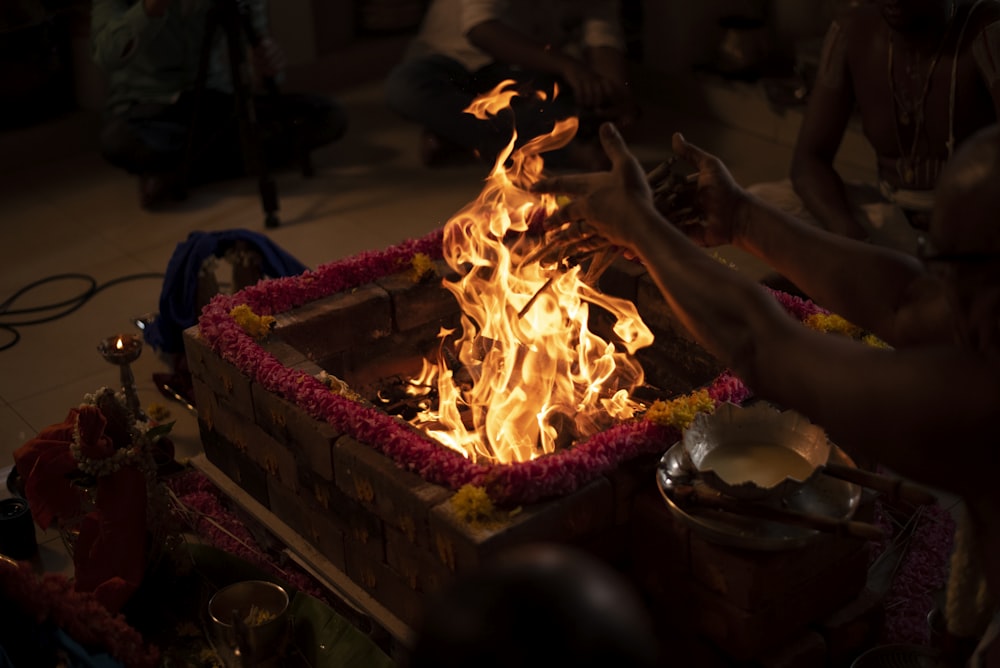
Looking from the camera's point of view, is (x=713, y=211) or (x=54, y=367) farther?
(x=54, y=367)

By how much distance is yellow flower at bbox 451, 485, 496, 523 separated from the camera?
2.53 metres

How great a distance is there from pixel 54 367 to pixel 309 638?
77.5 inches

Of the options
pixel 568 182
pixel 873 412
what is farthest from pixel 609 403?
pixel 873 412

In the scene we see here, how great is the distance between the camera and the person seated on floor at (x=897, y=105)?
3.85 m

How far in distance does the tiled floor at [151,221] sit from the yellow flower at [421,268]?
3.06 ft

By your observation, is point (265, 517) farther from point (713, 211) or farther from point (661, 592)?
point (713, 211)

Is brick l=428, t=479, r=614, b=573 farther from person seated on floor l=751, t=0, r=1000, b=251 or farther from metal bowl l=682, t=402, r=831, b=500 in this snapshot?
person seated on floor l=751, t=0, r=1000, b=251

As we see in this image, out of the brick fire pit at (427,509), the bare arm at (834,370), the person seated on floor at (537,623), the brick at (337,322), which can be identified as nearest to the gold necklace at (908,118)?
the brick fire pit at (427,509)

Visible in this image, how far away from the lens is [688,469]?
264cm

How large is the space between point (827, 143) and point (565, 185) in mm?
2218

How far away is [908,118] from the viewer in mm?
4043

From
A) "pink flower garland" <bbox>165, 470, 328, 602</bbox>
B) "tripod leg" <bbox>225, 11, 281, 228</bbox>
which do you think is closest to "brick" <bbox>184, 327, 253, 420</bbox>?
"pink flower garland" <bbox>165, 470, 328, 602</bbox>

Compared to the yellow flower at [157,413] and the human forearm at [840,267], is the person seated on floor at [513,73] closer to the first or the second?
the yellow flower at [157,413]

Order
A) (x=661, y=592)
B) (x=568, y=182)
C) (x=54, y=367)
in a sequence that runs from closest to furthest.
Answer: (x=568, y=182)
(x=661, y=592)
(x=54, y=367)
